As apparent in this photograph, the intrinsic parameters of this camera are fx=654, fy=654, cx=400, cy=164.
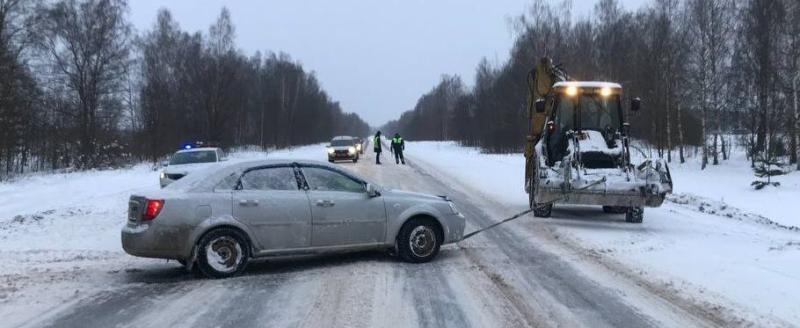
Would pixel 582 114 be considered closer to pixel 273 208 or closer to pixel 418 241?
pixel 418 241

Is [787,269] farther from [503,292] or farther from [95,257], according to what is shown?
[95,257]

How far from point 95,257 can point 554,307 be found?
21.9ft

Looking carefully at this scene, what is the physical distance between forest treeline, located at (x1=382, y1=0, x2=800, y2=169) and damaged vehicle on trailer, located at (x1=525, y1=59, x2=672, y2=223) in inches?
367

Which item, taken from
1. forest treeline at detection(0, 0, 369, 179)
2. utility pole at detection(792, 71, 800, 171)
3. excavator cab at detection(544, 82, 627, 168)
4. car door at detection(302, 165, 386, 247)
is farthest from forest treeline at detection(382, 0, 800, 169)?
forest treeline at detection(0, 0, 369, 179)

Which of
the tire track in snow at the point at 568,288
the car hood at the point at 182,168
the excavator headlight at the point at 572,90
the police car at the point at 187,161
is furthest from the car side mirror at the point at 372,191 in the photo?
the police car at the point at 187,161

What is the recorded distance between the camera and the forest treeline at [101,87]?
3278cm

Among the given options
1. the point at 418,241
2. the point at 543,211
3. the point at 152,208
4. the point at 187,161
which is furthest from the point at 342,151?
the point at 152,208

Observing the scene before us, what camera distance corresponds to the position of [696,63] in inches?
1217

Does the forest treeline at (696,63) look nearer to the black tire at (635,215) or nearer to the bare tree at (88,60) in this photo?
the black tire at (635,215)

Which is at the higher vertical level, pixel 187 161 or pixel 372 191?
pixel 187 161

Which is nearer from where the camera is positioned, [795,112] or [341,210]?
[341,210]

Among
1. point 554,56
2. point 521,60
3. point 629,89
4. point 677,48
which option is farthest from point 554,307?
point 521,60

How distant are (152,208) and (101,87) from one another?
120 feet

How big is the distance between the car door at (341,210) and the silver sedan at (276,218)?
1 centimetres
